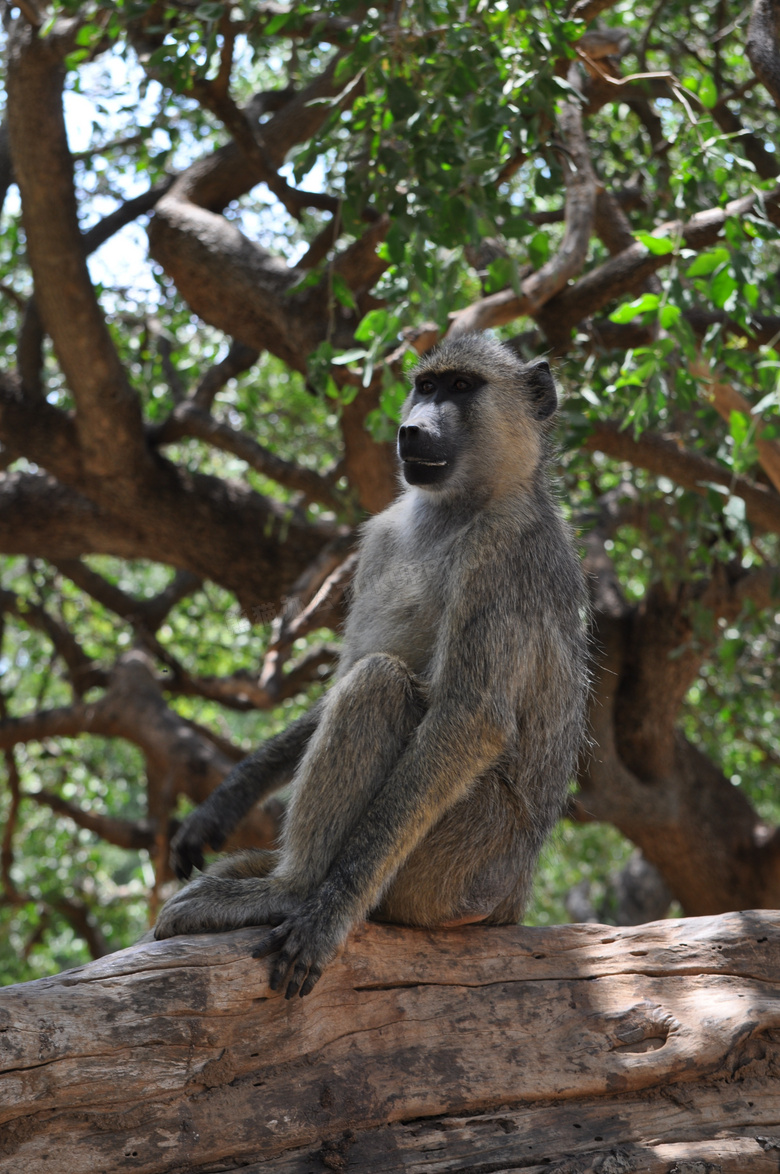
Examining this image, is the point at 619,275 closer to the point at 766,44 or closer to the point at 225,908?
the point at 766,44

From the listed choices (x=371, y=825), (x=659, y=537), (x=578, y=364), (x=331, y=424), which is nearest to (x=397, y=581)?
(x=371, y=825)

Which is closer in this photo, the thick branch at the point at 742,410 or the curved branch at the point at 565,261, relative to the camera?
the curved branch at the point at 565,261

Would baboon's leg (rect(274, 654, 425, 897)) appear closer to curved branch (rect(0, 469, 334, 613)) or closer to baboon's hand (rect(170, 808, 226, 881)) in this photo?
baboon's hand (rect(170, 808, 226, 881))

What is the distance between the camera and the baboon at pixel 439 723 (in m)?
3.27

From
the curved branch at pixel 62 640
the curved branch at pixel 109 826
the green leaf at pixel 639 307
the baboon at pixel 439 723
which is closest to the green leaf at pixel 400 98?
the baboon at pixel 439 723

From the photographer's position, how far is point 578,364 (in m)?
5.85

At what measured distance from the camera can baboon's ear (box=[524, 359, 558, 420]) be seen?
422 centimetres

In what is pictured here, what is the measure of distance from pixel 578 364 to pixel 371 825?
347cm

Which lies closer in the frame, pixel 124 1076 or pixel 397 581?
pixel 124 1076

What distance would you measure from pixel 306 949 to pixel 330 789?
486mm

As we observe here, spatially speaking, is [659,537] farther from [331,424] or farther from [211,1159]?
[211,1159]

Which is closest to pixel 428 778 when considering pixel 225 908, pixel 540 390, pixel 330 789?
pixel 330 789

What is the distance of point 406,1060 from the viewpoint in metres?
3.20

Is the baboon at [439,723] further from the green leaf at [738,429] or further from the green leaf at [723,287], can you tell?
the green leaf at [738,429]
